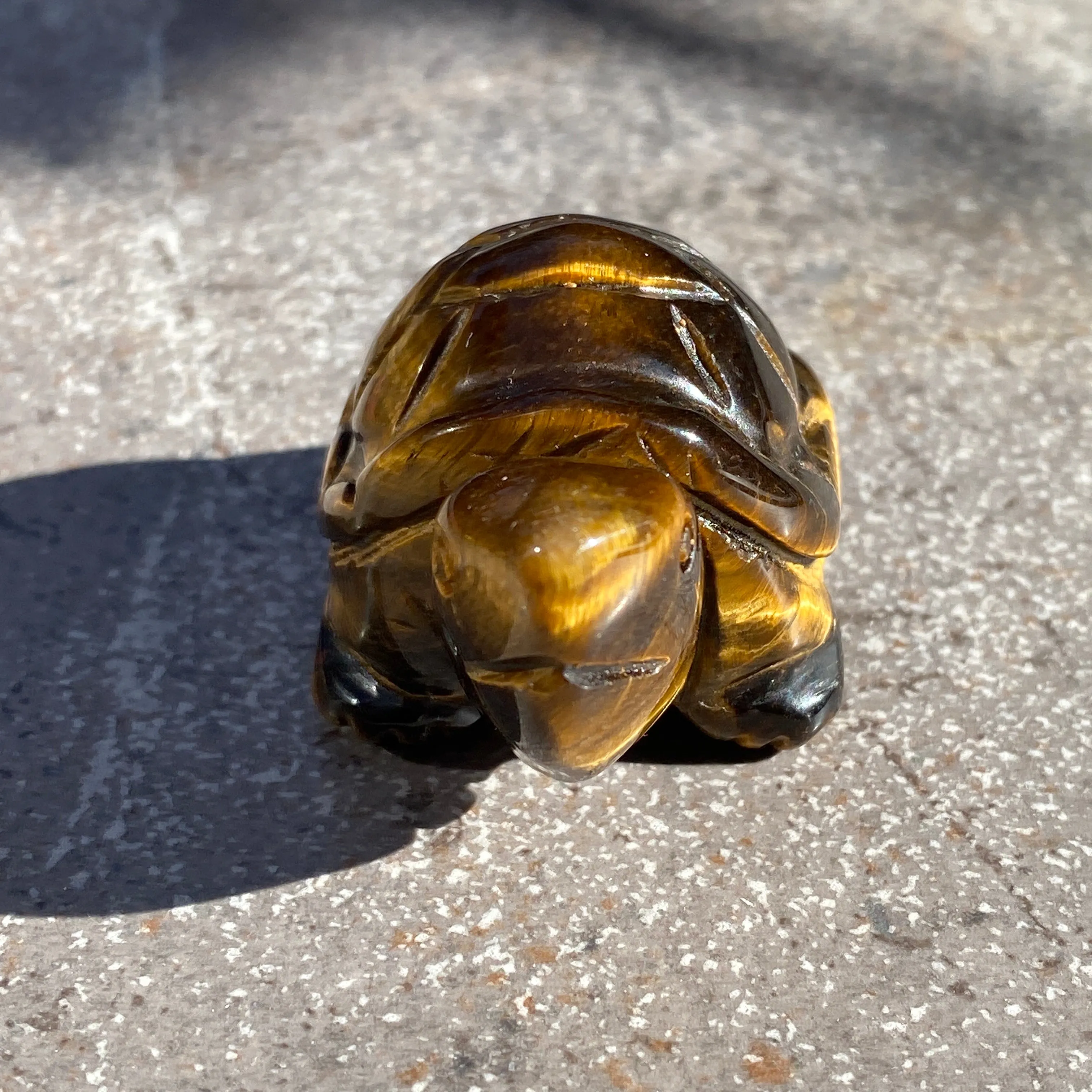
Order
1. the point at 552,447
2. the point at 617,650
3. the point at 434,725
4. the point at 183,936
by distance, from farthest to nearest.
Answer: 1. the point at 434,725
2. the point at 183,936
3. the point at 552,447
4. the point at 617,650

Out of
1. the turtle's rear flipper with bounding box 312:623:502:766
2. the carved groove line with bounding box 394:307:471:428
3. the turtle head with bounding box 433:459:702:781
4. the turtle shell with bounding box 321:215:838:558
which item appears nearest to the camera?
the turtle head with bounding box 433:459:702:781

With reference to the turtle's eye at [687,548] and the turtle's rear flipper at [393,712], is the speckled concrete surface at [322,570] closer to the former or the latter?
the turtle's rear flipper at [393,712]

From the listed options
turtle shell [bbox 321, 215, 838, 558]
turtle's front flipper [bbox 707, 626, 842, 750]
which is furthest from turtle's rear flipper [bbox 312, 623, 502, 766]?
turtle's front flipper [bbox 707, 626, 842, 750]

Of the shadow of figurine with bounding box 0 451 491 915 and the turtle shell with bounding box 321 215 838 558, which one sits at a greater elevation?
the turtle shell with bounding box 321 215 838 558

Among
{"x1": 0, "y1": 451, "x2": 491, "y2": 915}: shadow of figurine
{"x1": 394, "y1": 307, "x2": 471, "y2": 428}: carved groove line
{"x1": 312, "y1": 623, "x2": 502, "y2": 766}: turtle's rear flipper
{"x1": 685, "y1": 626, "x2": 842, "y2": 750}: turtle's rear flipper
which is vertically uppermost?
Result: {"x1": 394, "y1": 307, "x2": 471, "y2": 428}: carved groove line

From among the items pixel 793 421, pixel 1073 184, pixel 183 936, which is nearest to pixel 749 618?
pixel 793 421

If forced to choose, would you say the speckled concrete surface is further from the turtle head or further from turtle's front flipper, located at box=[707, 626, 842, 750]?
the turtle head

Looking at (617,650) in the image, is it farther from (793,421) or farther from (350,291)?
(350,291)
